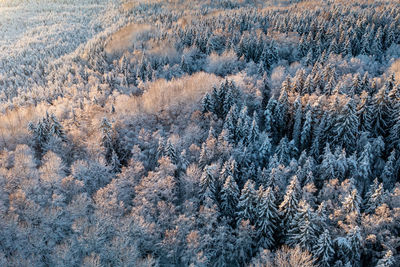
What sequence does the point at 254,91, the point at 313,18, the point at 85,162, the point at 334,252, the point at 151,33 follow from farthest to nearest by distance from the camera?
the point at 151,33 → the point at 313,18 → the point at 254,91 → the point at 85,162 → the point at 334,252

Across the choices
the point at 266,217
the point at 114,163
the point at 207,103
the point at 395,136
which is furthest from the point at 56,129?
the point at 395,136

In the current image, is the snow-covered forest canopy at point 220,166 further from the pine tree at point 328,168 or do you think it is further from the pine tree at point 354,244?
the pine tree at point 328,168

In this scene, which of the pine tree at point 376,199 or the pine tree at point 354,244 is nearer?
the pine tree at point 354,244

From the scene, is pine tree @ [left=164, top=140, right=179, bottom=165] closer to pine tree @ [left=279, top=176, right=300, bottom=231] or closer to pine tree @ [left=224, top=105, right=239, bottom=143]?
pine tree @ [left=224, top=105, right=239, bottom=143]

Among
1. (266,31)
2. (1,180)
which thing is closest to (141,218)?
(1,180)

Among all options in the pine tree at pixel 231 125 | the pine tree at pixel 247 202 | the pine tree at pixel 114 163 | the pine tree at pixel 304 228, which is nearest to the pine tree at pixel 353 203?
the pine tree at pixel 304 228

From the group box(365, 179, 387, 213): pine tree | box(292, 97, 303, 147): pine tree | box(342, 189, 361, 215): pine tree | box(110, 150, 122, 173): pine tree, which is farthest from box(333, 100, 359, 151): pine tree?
box(110, 150, 122, 173): pine tree

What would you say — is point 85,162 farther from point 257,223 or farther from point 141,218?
point 257,223
